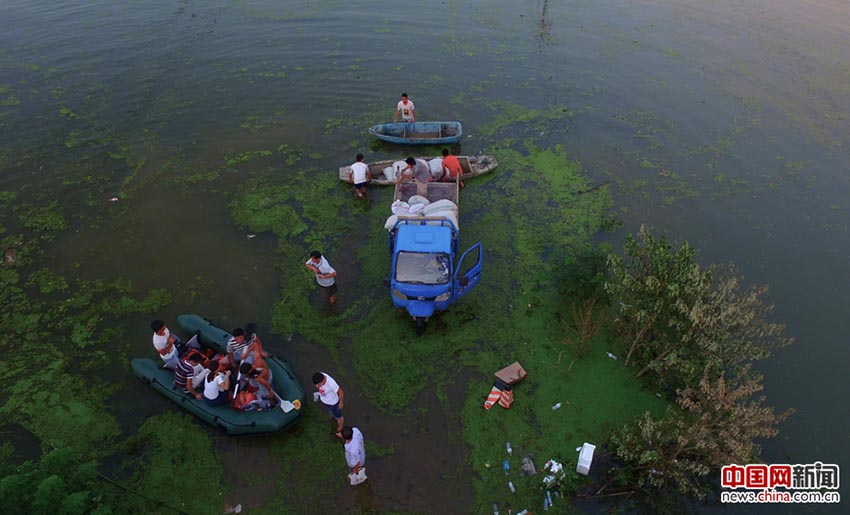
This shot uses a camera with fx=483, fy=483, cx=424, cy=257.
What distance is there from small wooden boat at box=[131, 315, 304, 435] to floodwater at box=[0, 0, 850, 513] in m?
0.48

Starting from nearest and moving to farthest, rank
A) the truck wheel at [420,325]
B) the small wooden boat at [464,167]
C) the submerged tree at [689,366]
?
the submerged tree at [689,366], the truck wheel at [420,325], the small wooden boat at [464,167]

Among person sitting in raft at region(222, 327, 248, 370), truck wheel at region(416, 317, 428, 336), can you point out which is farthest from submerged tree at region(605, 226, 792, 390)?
person sitting in raft at region(222, 327, 248, 370)

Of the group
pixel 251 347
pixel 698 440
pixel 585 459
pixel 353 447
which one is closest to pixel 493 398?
pixel 585 459

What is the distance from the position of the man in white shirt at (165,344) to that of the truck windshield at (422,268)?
14.4 ft

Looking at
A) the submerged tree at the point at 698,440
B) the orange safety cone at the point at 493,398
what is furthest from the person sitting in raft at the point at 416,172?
the submerged tree at the point at 698,440

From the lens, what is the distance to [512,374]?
945 cm

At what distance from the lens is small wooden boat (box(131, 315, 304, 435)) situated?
328 inches

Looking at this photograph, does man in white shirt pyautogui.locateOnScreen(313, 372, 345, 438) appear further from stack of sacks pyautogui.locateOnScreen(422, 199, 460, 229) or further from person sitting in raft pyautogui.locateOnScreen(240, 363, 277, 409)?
stack of sacks pyautogui.locateOnScreen(422, 199, 460, 229)

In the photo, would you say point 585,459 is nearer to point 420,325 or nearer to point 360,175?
point 420,325

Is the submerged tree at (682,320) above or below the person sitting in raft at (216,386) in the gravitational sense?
above

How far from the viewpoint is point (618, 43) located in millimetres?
22344

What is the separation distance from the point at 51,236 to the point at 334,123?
363 inches

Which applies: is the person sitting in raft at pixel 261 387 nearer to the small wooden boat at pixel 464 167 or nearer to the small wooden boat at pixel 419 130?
the small wooden boat at pixel 464 167

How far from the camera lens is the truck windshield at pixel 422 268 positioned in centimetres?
984
